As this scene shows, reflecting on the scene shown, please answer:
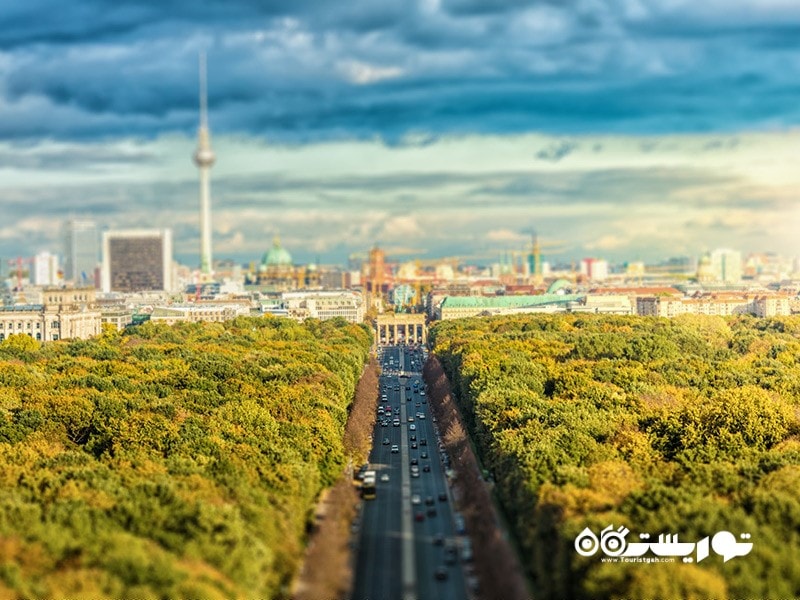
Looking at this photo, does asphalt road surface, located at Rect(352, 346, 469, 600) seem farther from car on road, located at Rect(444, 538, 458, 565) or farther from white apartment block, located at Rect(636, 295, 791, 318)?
white apartment block, located at Rect(636, 295, 791, 318)

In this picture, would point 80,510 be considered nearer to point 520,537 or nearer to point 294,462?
point 294,462

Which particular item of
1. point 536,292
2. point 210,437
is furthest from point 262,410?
point 536,292

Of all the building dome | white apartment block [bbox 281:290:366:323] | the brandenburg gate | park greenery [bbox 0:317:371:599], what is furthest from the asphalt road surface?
the building dome

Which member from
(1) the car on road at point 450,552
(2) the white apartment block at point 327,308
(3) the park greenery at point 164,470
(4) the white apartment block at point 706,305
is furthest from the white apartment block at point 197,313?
(1) the car on road at point 450,552

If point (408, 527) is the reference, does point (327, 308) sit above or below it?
above
